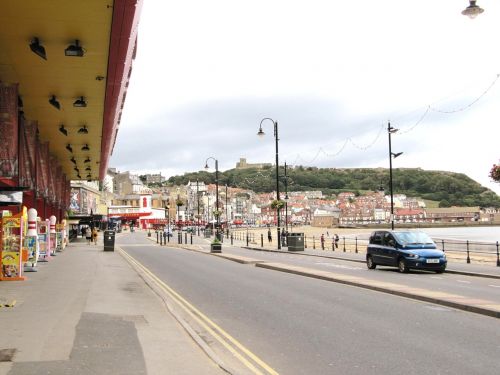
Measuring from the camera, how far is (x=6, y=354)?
737 cm

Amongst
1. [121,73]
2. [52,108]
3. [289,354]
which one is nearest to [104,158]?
[52,108]

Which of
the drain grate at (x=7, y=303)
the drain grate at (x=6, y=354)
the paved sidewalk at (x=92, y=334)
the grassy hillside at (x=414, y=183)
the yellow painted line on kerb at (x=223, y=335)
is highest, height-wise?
the grassy hillside at (x=414, y=183)

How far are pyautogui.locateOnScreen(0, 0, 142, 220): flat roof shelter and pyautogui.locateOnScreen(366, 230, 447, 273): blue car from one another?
1194 cm

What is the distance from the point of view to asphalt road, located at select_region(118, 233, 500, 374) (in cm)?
748

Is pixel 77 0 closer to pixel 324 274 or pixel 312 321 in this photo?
pixel 312 321

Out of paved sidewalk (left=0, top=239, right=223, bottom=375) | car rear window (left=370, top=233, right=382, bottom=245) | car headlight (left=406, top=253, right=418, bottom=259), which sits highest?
car rear window (left=370, top=233, right=382, bottom=245)

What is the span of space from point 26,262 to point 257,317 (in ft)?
40.8

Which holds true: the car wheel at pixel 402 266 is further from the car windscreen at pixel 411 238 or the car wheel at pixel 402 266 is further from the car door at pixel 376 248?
the car door at pixel 376 248

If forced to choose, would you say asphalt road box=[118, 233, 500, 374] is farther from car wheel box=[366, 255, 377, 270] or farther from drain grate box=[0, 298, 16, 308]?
car wheel box=[366, 255, 377, 270]

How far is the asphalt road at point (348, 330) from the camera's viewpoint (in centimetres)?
748

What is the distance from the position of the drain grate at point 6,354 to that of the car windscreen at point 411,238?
17705 mm

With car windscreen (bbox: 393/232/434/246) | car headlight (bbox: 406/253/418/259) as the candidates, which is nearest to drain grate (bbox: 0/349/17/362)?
car headlight (bbox: 406/253/418/259)

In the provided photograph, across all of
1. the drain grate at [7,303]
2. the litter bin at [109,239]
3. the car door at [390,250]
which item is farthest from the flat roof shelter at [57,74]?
the car door at [390,250]

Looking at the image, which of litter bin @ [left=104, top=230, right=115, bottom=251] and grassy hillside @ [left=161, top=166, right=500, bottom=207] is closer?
litter bin @ [left=104, top=230, right=115, bottom=251]
